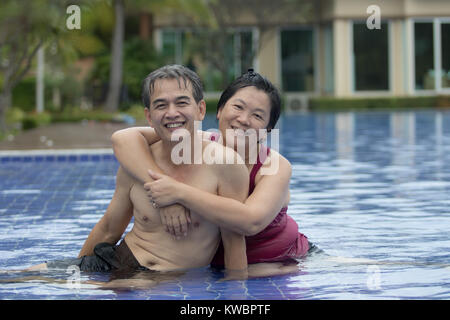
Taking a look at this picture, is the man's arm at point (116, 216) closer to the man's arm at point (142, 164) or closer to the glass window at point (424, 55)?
the man's arm at point (142, 164)

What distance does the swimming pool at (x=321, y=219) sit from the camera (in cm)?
436

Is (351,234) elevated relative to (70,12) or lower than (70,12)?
lower

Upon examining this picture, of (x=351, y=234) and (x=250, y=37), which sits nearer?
(x=351, y=234)

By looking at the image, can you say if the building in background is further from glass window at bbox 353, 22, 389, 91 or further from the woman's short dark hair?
the woman's short dark hair

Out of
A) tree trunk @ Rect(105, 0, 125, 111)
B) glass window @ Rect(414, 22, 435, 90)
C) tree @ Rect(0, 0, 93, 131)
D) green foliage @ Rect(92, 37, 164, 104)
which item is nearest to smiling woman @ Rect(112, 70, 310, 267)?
tree @ Rect(0, 0, 93, 131)

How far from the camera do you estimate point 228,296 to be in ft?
13.6

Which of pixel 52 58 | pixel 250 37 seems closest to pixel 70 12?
pixel 52 58

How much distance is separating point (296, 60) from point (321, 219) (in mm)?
28072

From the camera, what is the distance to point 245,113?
4348 millimetres

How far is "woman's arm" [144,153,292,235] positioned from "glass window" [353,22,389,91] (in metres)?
29.4

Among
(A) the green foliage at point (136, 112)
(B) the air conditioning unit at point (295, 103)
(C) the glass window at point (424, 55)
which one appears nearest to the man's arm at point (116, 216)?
(A) the green foliage at point (136, 112)

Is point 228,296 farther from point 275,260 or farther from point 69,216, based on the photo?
point 69,216

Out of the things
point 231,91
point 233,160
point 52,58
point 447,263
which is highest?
point 52,58
